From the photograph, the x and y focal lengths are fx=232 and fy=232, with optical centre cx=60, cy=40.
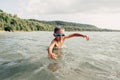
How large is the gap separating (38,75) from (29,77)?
0.31 m

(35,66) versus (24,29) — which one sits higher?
(35,66)

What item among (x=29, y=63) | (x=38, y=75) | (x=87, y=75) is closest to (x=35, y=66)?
(x=29, y=63)

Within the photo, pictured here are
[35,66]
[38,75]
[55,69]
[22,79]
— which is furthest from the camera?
[35,66]

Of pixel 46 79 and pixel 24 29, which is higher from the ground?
pixel 46 79

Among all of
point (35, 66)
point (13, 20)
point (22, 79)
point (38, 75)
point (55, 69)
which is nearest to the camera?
point (22, 79)

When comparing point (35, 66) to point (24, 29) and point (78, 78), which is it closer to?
point (78, 78)

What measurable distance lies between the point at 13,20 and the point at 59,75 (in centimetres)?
10212

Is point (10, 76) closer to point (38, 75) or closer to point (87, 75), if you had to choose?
point (38, 75)

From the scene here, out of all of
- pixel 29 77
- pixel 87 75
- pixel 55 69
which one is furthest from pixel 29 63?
pixel 87 75

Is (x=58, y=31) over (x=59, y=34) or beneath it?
over

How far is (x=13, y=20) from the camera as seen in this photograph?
105812 mm

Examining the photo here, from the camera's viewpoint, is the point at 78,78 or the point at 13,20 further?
the point at 13,20

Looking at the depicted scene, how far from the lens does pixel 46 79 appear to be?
Answer: 20.1 ft

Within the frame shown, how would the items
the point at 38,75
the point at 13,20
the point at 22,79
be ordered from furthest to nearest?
1. the point at 13,20
2. the point at 38,75
3. the point at 22,79
